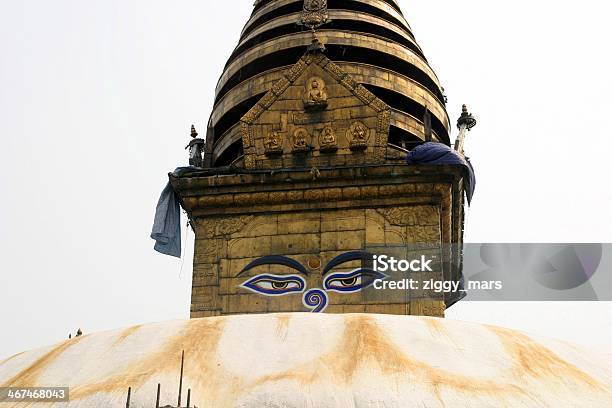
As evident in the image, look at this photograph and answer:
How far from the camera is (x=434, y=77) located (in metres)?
21.9

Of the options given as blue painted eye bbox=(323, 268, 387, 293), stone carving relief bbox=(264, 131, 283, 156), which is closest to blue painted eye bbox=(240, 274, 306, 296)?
blue painted eye bbox=(323, 268, 387, 293)

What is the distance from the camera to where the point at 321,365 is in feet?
24.1

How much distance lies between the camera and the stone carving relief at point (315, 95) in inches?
676

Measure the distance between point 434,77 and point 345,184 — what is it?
7441 millimetres

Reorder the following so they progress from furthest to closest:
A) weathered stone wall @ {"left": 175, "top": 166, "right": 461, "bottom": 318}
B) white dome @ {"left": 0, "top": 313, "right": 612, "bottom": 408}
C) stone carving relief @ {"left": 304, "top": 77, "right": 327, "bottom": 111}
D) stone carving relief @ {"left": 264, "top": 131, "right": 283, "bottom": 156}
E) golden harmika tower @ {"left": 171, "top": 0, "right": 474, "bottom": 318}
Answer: stone carving relief @ {"left": 304, "top": 77, "right": 327, "bottom": 111} < stone carving relief @ {"left": 264, "top": 131, "right": 283, "bottom": 156} < weathered stone wall @ {"left": 175, "top": 166, "right": 461, "bottom": 318} < golden harmika tower @ {"left": 171, "top": 0, "right": 474, "bottom": 318} < white dome @ {"left": 0, "top": 313, "right": 612, "bottom": 408}

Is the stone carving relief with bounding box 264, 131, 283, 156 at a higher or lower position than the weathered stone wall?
higher

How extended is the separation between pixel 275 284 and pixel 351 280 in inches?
57.1

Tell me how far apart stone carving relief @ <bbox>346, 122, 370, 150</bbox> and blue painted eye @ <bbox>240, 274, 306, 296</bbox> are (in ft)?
10.9

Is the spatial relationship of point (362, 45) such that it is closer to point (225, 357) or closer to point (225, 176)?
point (225, 176)

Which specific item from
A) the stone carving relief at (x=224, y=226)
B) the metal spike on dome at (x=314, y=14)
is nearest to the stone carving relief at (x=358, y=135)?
the stone carving relief at (x=224, y=226)

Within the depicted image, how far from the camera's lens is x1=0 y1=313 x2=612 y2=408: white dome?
6.98 meters

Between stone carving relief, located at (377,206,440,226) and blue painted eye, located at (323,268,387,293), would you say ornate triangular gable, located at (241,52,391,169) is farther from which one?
blue painted eye, located at (323,268,387,293)

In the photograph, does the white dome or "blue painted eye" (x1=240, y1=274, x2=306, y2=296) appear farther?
"blue painted eye" (x1=240, y1=274, x2=306, y2=296)

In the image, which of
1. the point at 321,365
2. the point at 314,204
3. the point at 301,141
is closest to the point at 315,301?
the point at 314,204
